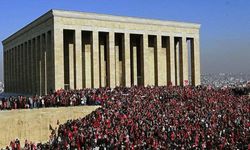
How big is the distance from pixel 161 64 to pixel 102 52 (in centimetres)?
776

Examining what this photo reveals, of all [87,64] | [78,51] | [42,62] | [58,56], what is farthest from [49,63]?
[87,64]

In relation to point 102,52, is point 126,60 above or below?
below

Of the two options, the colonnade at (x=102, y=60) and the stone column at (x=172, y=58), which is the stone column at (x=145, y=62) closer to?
the colonnade at (x=102, y=60)

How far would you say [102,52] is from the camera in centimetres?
4697

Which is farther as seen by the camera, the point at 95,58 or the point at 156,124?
the point at 95,58

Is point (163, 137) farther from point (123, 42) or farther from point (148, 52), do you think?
point (148, 52)

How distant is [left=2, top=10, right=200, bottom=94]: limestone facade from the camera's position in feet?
136

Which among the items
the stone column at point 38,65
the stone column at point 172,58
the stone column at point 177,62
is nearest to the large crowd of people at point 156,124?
the stone column at point 172,58

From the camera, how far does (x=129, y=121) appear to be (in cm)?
2148

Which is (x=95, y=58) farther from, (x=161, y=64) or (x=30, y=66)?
(x=30, y=66)

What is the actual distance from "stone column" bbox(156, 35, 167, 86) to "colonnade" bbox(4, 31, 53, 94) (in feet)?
43.3

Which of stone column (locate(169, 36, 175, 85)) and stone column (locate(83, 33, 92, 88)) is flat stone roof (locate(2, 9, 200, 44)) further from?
stone column (locate(83, 33, 92, 88))

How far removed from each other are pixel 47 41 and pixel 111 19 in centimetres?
720

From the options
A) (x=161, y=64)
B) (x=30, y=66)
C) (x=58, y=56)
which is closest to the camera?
(x=58, y=56)
